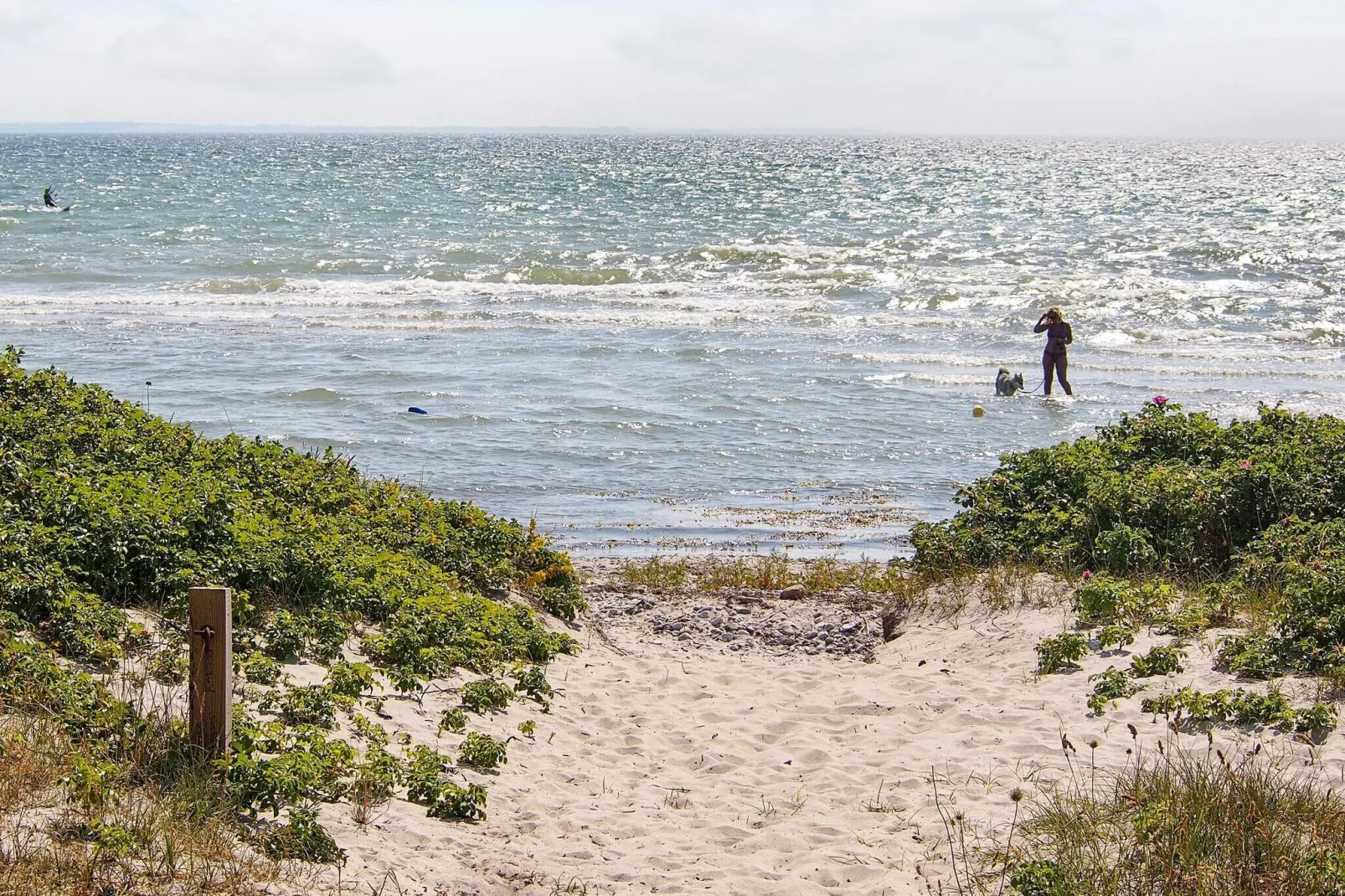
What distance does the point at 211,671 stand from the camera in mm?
5074

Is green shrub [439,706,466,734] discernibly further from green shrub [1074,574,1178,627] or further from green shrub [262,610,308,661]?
green shrub [1074,574,1178,627]

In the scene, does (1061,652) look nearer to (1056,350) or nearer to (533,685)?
(533,685)

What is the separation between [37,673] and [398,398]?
1403 cm

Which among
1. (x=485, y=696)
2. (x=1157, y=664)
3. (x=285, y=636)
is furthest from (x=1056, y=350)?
(x=285, y=636)

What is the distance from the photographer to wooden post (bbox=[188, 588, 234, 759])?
197 inches

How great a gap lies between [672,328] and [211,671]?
23.1 m

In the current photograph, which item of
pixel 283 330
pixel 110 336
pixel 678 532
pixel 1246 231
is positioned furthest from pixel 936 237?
pixel 678 532

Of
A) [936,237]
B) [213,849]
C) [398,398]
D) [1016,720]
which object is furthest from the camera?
[936,237]

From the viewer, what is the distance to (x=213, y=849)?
469cm

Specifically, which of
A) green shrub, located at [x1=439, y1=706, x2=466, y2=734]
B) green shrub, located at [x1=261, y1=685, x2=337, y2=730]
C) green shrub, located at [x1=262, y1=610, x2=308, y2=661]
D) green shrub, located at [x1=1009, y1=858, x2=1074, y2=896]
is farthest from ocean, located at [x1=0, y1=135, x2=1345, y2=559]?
green shrub, located at [x1=1009, y1=858, x2=1074, y2=896]

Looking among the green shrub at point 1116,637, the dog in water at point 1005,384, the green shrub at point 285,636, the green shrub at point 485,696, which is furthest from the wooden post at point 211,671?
the dog in water at point 1005,384

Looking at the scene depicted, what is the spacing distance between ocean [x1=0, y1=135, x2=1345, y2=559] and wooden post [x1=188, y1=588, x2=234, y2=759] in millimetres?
7334

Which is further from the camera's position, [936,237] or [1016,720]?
[936,237]

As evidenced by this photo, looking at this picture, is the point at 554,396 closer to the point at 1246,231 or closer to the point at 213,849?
the point at 213,849
